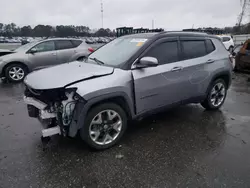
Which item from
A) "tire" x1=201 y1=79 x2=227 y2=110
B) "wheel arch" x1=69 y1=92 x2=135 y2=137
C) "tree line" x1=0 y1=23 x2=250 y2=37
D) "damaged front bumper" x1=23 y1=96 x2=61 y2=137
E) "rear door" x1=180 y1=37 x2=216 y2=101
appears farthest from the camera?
"tree line" x1=0 y1=23 x2=250 y2=37

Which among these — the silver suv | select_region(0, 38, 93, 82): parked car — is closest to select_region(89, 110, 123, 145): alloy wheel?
the silver suv

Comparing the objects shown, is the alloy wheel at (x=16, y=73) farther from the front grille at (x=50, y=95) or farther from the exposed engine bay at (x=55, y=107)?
the front grille at (x=50, y=95)

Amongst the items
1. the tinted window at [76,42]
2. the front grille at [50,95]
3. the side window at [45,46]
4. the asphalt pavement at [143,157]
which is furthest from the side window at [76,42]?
the front grille at [50,95]

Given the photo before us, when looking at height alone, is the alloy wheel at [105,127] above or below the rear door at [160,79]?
below

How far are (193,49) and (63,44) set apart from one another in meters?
6.38

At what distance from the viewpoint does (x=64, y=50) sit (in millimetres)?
8766

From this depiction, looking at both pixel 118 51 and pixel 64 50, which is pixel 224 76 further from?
pixel 64 50

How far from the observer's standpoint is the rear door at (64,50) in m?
8.66

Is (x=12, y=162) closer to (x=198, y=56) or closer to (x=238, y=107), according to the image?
(x=198, y=56)

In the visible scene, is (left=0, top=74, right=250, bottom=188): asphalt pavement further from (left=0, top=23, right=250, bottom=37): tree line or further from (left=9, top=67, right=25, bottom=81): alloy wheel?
(left=0, top=23, right=250, bottom=37): tree line

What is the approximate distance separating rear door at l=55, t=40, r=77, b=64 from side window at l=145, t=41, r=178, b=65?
5972 mm

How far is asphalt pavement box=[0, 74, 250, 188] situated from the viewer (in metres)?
2.51

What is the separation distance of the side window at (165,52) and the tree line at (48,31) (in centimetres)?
3970

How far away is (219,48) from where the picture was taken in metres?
4.59
